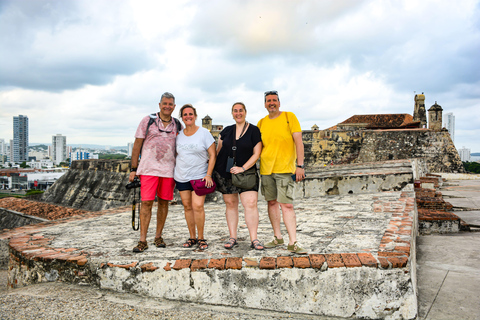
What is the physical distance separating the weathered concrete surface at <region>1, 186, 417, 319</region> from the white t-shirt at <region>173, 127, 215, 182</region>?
793 millimetres

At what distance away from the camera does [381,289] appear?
7.80ft

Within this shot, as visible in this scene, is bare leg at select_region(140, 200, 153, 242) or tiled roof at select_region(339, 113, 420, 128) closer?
bare leg at select_region(140, 200, 153, 242)

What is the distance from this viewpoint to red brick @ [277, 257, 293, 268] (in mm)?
2576

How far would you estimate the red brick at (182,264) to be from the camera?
2791 millimetres

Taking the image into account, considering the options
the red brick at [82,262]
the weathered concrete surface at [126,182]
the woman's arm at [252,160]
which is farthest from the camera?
the weathered concrete surface at [126,182]

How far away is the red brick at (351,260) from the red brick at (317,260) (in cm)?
17

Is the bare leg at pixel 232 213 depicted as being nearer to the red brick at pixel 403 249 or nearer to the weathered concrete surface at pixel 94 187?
the red brick at pixel 403 249

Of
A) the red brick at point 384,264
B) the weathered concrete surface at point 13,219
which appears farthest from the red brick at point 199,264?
the weathered concrete surface at point 13,219

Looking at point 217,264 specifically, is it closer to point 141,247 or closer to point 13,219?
point 141,247

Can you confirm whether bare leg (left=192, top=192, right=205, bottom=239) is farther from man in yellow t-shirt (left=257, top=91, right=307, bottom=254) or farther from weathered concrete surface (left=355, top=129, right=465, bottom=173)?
weathered concrete surface (left=355, top=129, right=465, bottom=173)

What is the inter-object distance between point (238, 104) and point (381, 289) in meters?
2.10

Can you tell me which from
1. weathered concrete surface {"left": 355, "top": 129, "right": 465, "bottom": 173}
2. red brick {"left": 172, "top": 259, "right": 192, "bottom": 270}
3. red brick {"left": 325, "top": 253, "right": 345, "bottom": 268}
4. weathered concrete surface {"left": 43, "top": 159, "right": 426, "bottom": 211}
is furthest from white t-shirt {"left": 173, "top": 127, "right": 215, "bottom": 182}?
weathered concrete surface {"left": 355, "top": 129, "right": 465, "bottom": 173}

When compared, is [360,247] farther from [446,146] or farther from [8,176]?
[8,176]

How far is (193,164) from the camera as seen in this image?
3.41 metres
